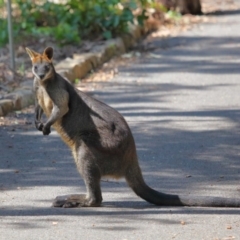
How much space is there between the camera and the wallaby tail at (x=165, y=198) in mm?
6188

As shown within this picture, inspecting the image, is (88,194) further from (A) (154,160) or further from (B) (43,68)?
(A) (154,160)

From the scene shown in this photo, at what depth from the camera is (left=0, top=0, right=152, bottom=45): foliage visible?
1381 cm

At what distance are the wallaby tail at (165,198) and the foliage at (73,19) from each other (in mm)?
7562

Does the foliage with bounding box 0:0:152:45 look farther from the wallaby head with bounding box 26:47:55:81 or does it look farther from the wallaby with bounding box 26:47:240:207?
the wallaby with bounding box 26:47:240:207

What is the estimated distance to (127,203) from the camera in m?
6.50

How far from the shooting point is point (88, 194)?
625 cm

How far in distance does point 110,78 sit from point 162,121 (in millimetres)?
2815

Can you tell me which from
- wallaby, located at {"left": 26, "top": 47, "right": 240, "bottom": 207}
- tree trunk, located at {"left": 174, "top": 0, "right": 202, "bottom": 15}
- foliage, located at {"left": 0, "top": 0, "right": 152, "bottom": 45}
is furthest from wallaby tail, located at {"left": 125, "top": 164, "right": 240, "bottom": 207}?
tree trunk, located at {"left": 174, "top": 0, "right": 202, "bottom": 15}

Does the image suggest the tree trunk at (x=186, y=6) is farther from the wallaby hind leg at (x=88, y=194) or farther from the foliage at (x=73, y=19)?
the wallaby hind leg at (x=88, y=194)

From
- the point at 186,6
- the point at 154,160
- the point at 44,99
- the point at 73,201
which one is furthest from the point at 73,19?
the point at 73,201

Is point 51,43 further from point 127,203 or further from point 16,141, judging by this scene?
point 127,203

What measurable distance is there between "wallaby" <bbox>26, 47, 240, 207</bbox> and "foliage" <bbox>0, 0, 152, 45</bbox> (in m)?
7.18

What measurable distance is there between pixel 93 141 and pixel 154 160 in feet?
6.01

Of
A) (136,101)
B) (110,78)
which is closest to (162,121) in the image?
(136,101)
